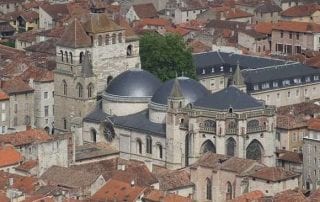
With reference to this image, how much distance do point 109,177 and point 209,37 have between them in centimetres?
6663

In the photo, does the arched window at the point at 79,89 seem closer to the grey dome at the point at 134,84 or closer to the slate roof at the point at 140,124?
the grey dome at the point at 134,84

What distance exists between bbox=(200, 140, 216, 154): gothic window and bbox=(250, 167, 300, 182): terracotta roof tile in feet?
35.3

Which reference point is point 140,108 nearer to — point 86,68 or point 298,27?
point 86,68

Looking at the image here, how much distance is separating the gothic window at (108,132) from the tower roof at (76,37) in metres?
9.38

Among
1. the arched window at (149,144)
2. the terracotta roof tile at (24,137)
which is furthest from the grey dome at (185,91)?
the terracotta roof tile at (24,137)

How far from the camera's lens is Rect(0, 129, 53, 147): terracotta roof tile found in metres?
126

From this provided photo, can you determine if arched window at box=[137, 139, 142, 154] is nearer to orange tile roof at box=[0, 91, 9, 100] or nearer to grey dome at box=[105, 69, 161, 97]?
grey dome at box=[105, 69, 161, 97]

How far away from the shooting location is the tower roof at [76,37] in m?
140

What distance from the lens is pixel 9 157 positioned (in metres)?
122

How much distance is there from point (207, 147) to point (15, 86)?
27.5 metres

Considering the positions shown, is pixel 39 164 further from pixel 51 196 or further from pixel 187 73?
pixel 187 73

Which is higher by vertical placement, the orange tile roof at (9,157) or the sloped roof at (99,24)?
A: the sloped roof at (99,24)

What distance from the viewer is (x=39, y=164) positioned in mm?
120188

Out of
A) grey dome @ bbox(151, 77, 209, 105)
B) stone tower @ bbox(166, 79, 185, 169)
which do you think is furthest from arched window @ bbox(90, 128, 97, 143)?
stone tower @ bbox(166, 79, 185, 169)
